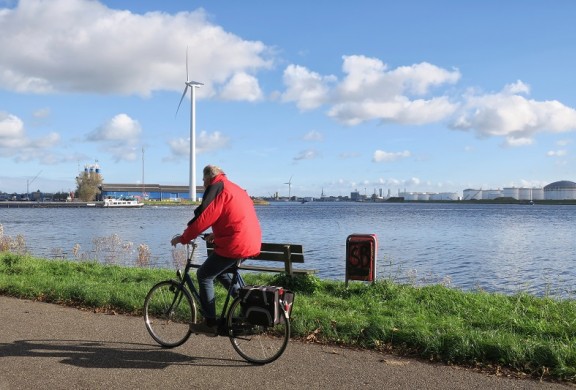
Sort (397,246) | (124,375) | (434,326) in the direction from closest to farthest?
(124,375), (434,326), (397,246)

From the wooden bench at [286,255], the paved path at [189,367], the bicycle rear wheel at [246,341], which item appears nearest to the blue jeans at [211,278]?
the bicycle rear wheel at [246,341]

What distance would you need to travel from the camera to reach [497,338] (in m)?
6.25

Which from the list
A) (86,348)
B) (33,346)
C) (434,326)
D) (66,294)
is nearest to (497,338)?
(434,326)

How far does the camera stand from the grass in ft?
19.4

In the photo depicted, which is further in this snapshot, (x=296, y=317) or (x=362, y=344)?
(x=296, y=317)

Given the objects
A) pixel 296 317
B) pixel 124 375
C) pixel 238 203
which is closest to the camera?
pixel 124 375

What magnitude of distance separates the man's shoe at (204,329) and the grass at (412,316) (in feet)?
3.93

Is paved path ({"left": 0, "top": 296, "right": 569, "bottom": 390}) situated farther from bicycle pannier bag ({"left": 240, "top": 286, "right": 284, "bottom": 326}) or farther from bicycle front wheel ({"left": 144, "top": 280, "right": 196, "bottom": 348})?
bicycle pannier bag ({"left": 240, "top": 286, "right": 284, "bottom": 326})

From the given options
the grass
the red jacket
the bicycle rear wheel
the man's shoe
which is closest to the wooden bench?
the grass

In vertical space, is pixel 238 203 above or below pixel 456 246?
above

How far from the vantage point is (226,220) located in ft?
19.8

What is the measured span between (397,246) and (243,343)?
85.2ft

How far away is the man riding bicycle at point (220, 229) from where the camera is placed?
19.5 ft

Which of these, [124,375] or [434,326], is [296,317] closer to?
[434,326]
